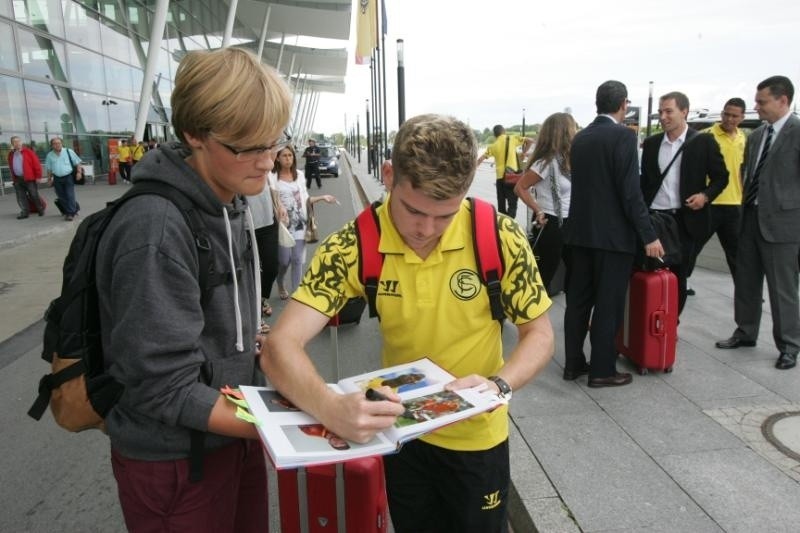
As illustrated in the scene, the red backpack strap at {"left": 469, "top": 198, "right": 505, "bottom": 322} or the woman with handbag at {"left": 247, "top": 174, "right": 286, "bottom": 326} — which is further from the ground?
the red backpack strap at {"left": 469, "top": 198, "right": 505, "bottom": 322}

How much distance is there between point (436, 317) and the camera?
166 cm

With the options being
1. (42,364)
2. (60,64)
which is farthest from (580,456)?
(60,64)

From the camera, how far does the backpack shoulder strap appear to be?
1.64m

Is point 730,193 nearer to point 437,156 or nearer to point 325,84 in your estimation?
point 437,156

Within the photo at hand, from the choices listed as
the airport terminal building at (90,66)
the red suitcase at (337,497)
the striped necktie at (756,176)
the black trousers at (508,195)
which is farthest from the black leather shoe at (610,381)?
the airport terminal building at (90,66)

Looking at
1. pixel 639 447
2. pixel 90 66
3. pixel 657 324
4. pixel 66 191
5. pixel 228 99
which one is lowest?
pixel 639 447

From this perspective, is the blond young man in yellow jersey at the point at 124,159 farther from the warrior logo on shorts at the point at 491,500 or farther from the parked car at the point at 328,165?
the warrior logo on shorts at the point at 491,500

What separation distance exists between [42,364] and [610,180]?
4893 mm

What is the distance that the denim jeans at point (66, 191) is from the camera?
41.2 feet

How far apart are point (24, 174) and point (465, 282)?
14.2 meters

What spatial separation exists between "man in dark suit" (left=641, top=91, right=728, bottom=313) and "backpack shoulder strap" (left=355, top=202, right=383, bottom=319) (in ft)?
13.1

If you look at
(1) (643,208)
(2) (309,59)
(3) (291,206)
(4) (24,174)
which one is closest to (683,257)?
(1) (643,208)

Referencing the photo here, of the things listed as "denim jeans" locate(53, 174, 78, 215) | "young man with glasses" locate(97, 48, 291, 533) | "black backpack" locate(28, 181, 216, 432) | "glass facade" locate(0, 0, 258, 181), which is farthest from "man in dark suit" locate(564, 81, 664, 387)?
"glass facade" locate(0, 0, 258, 181)

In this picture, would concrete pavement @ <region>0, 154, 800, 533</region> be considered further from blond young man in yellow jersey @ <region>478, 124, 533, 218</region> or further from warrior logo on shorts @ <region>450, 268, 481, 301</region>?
blond young man in yellow jersey @ <region>478, 124, 533, 218</region>
